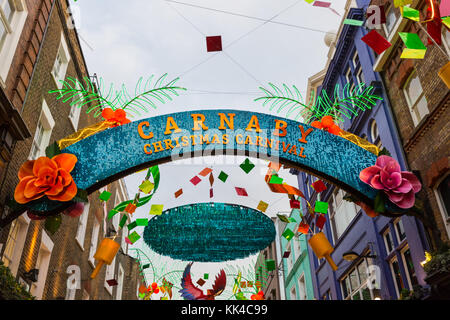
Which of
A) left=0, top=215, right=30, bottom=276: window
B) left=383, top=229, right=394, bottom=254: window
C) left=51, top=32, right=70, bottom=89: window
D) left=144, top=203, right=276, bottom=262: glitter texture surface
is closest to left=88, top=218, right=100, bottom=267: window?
left=144, top=203, right=276, bottom=262: glitter texture surface

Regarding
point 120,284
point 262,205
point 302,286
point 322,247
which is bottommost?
point 322,247

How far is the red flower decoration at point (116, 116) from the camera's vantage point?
7.25 metres

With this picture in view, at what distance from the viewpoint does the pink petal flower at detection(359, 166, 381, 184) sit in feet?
21.2

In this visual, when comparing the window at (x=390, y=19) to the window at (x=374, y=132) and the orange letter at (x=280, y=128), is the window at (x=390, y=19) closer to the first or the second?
the window at (x=374, y=132)

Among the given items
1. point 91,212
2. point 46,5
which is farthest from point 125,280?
point 46,5

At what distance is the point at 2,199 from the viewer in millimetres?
7922

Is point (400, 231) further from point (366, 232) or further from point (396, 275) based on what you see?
point (366, 232)

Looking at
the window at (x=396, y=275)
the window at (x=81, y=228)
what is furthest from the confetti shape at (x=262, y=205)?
the window at (x=81, y=228)

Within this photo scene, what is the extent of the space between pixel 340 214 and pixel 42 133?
484 inches

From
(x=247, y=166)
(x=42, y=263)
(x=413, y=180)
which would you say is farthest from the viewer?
(x=42, y=263)

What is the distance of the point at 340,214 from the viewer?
1747 centimetres

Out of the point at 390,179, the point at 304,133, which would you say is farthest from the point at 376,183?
the point at 304,133

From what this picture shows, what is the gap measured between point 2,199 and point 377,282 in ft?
35.5

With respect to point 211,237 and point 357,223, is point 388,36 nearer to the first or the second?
point 357,223
